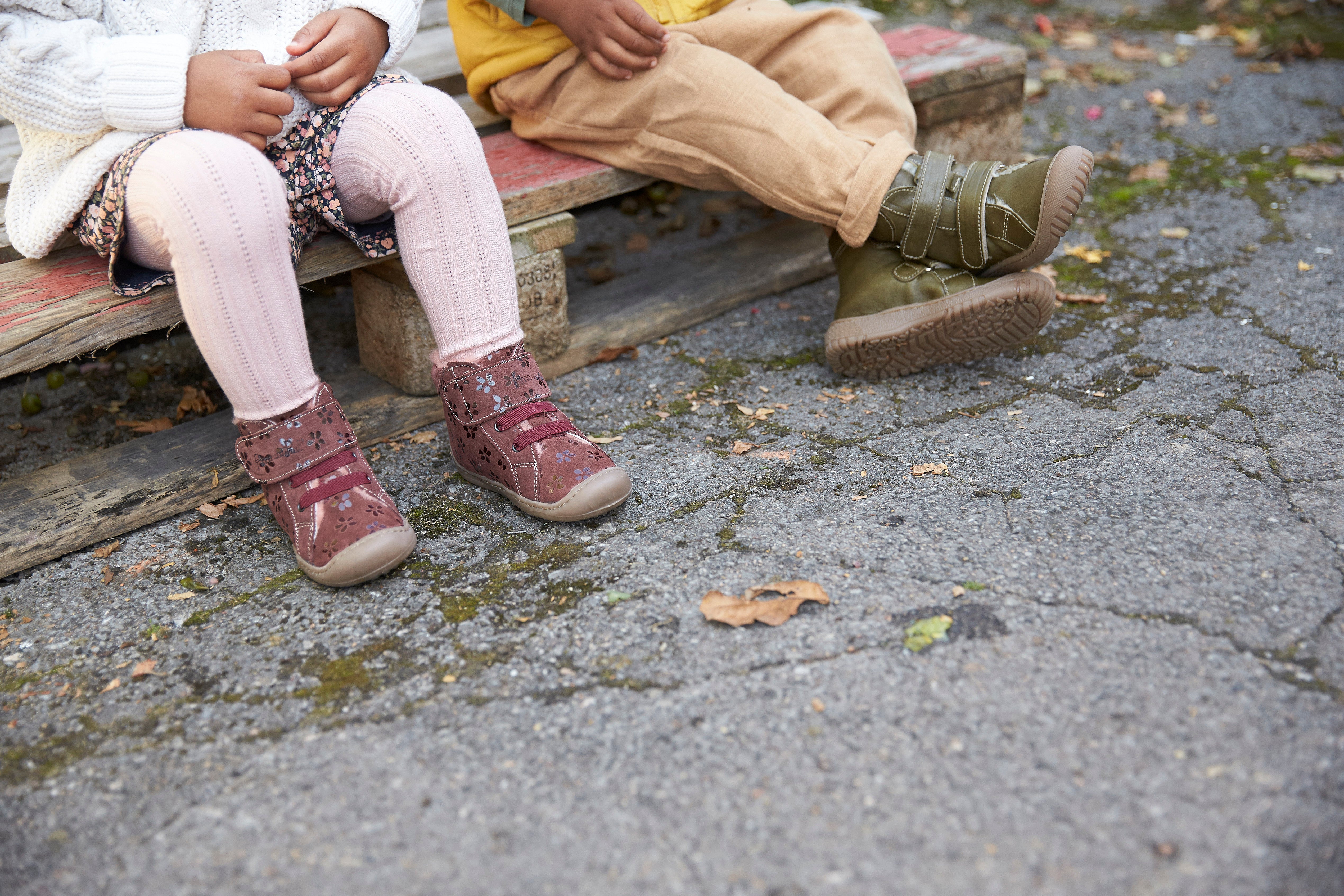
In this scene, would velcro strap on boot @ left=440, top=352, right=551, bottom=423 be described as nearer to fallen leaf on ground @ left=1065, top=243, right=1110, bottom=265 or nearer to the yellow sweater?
the yellow sweater

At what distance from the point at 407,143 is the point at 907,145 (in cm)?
99

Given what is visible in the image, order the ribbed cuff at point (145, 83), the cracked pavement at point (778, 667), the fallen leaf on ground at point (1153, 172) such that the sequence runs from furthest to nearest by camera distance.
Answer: the fallen leaf on ground at point (1153, 172)
the ribbed cuff at point (145, 83)
the cracked pavement at point (778, 667)

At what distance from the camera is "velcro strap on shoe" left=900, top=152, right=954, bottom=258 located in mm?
1976

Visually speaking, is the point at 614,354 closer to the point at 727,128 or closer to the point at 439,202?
the point at 727,128

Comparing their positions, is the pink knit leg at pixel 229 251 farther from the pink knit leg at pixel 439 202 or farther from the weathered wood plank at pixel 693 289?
the weathered wood plank at pixel 693 289

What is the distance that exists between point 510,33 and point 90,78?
0.90 m

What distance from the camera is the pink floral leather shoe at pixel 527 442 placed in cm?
172

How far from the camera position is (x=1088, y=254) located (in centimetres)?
265

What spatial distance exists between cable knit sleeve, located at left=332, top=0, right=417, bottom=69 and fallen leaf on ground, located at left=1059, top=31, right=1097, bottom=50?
126 inches

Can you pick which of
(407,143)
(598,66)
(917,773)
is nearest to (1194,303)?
(598,66)

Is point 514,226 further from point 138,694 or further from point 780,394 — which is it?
point 138,694

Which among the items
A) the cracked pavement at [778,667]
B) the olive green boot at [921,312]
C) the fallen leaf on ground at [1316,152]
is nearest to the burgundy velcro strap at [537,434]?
the cracked pavement at [778,667]

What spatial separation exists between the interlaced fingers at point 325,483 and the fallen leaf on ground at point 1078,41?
3640 millimetres

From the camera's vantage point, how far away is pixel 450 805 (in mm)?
1249
